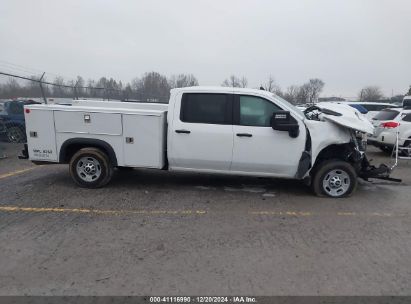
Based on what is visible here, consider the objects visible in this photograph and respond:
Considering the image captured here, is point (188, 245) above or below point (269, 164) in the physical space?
below

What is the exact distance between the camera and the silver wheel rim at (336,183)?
6.44m

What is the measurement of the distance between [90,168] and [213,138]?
7.89ft

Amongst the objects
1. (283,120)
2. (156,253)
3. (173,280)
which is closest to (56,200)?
(156,253)

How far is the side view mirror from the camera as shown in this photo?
6105mm

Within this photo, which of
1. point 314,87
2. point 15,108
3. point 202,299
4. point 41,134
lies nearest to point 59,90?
point 15,108

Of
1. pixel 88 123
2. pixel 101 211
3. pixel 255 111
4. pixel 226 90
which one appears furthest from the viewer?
pixel 88 123

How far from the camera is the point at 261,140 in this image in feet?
20.5

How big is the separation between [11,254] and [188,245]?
2028mm

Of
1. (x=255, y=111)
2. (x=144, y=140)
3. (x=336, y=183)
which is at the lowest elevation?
(x=336, y=183)

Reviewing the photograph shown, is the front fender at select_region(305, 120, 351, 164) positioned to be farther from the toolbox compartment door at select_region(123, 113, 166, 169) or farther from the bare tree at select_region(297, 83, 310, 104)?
the bare tree at select_region(297, 83, 310, 104)

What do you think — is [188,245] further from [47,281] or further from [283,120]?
[283,120]

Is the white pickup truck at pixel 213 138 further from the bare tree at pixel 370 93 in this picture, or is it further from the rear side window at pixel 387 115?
the bare tree at pixel 370 93

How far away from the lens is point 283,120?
6.11 metres

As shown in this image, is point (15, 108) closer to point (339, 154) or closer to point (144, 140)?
point (144, 140)
